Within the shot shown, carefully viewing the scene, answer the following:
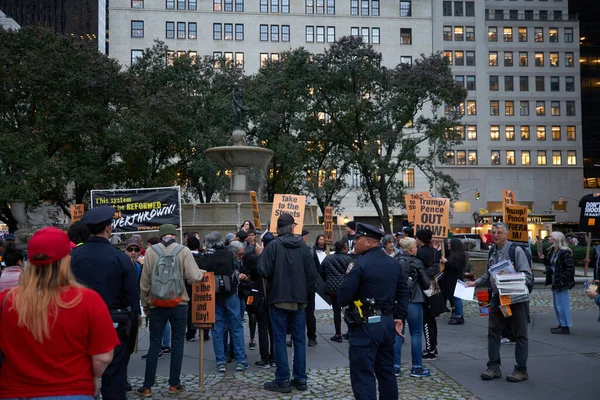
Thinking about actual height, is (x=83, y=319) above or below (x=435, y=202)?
below

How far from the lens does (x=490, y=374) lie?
7070mm

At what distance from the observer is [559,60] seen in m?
69.3

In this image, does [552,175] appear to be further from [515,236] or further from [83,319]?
[83,319]

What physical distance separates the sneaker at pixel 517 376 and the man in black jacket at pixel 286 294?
8.44ft

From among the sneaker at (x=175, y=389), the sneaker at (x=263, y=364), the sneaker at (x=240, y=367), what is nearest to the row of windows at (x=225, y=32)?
the sneaker at (x=263, y=364)

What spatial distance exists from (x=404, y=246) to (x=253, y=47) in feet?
197

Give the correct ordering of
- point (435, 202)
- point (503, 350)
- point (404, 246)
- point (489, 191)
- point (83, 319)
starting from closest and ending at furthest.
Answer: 1. point (83, 319)
2. point (404, 246)
3. point (503, 350)
4. point (435, 202)
5. point (489, 191)

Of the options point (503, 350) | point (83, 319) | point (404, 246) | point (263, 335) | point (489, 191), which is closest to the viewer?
point (83, 319)

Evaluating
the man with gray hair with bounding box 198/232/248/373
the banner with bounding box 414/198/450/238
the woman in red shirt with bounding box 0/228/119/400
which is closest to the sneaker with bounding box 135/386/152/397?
the man with gray hair with bounding box 198/232/248/373

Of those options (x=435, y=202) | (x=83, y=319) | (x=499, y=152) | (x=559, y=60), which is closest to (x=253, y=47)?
(x=499, y=152)

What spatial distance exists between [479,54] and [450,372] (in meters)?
67.2

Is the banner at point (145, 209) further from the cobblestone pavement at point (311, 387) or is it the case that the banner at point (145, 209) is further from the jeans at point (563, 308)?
the jeans at point (563, 308)

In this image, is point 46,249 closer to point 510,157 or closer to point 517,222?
point 517,222

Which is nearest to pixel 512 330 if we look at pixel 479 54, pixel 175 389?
pixel 175 389
